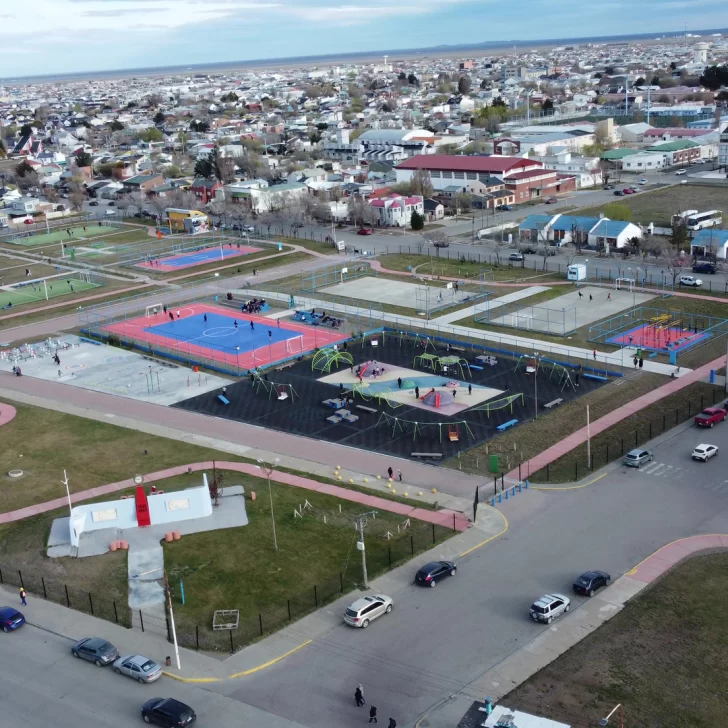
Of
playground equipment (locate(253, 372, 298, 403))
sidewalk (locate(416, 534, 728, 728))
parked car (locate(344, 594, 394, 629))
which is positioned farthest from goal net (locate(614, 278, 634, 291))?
parked car (locate(344, 594, 394, 629))

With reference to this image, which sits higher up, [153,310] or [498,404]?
[153,310]

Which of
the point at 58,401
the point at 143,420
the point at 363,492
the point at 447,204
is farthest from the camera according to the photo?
the point at 447,204

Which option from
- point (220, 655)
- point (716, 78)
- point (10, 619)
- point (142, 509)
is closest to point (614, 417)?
point (142, 509)

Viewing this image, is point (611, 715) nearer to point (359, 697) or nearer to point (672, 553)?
point (359, 697)

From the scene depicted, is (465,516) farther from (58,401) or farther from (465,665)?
(58,401)

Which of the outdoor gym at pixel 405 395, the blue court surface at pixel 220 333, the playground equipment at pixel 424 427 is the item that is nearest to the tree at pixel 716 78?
the blue court surface at pixel 220 333

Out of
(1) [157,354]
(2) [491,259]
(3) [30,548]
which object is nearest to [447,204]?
(2) [491,259]
